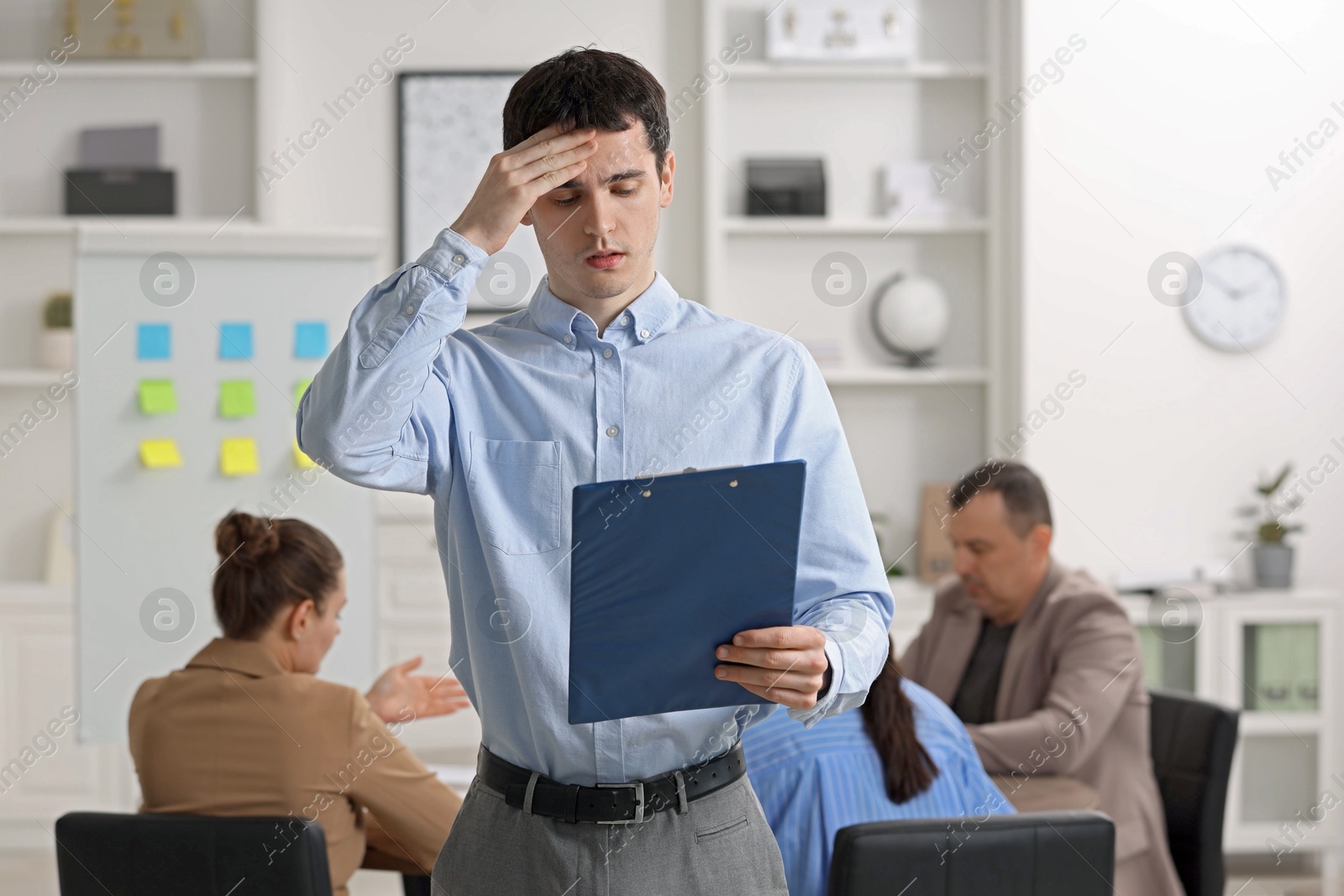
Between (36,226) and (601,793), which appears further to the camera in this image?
(36,226)

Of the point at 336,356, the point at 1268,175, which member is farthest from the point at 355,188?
the point at 336,356

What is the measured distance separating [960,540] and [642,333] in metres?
1.59

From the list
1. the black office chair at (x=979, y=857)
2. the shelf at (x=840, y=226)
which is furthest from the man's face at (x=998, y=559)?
the shelf at (x=840, y=226)

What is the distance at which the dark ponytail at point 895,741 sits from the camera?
1.82 metres

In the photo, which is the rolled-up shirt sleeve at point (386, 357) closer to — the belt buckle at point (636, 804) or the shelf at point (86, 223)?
the belt buckle at point (636, 804)

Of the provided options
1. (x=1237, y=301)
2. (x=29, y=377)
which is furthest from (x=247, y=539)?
(x=1237, y=301)

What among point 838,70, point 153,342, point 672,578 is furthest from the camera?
point 838,70

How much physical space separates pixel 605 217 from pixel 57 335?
143 inches

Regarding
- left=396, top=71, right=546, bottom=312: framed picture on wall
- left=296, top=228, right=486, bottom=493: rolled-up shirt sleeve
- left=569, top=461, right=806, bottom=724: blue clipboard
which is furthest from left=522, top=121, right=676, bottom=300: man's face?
left=396, top=71, right=546, bottom=312: framed picture on wall

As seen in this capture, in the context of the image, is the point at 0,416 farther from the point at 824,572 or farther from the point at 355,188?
the point at 824,572

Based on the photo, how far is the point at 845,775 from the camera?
181 centimetres

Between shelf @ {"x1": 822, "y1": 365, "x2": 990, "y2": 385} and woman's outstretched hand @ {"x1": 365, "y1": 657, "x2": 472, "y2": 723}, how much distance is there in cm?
241

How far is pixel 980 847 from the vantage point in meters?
1.56

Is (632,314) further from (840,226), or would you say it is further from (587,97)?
(840,226)
